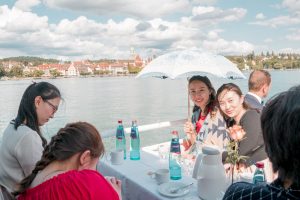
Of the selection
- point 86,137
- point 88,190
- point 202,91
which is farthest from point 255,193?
point 202,91

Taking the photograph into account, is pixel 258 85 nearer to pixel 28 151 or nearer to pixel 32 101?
pixel 32 101

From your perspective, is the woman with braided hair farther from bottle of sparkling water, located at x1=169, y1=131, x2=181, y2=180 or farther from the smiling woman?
the smiling woman

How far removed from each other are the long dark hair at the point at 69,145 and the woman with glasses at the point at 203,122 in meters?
1.11

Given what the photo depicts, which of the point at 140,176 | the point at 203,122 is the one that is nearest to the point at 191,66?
the point at 203,122

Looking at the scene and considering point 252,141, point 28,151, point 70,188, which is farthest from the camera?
point 252,141

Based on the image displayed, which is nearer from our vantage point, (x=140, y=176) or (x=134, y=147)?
(x=140, y=176)

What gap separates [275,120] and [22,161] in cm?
137

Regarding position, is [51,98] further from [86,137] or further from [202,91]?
[202,91]

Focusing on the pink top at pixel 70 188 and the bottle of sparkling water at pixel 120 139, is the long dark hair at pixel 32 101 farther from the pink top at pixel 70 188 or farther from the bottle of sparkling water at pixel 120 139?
the pink top at pixel 70 188

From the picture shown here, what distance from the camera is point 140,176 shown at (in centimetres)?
180

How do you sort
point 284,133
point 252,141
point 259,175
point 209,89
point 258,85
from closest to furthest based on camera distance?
point 284,133
point 259,175
point 252,141
point 209,89
point 258,85

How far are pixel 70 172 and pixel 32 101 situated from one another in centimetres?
90

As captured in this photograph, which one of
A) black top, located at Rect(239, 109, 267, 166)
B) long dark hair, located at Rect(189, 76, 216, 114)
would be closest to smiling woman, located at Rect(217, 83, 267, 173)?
black top, located at Rect(239, 109, 267, 166)

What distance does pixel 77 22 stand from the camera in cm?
4569
